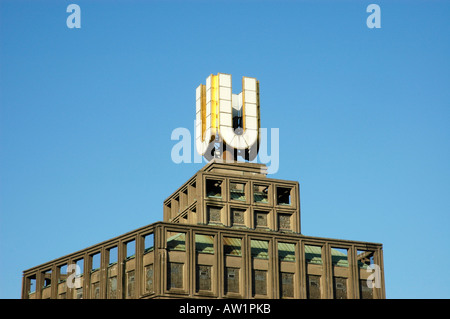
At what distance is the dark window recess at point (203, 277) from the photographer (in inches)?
4429

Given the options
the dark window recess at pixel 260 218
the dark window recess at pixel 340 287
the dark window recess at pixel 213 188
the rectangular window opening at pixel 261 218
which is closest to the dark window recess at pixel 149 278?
the dark window recess at pixel 213 188

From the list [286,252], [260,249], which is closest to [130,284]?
[260,249]

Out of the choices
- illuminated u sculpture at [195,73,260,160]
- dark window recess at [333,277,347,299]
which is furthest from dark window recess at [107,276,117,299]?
dark window recess at [333,277,347,299]

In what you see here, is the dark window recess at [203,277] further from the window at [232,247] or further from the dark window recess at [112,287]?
the dark window recess at [112,287]

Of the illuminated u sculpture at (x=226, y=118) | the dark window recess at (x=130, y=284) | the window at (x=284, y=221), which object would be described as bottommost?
the dark window recess at (x=130, y=284)

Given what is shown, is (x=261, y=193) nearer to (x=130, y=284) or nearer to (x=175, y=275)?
(x=175, y=275)

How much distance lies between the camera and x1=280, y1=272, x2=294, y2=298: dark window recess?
117 metres

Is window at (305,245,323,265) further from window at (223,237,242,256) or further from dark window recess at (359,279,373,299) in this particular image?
window at (223,237,242,256)

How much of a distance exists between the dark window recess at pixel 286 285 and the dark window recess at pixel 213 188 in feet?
53.2

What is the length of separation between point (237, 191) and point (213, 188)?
3.16 metres
